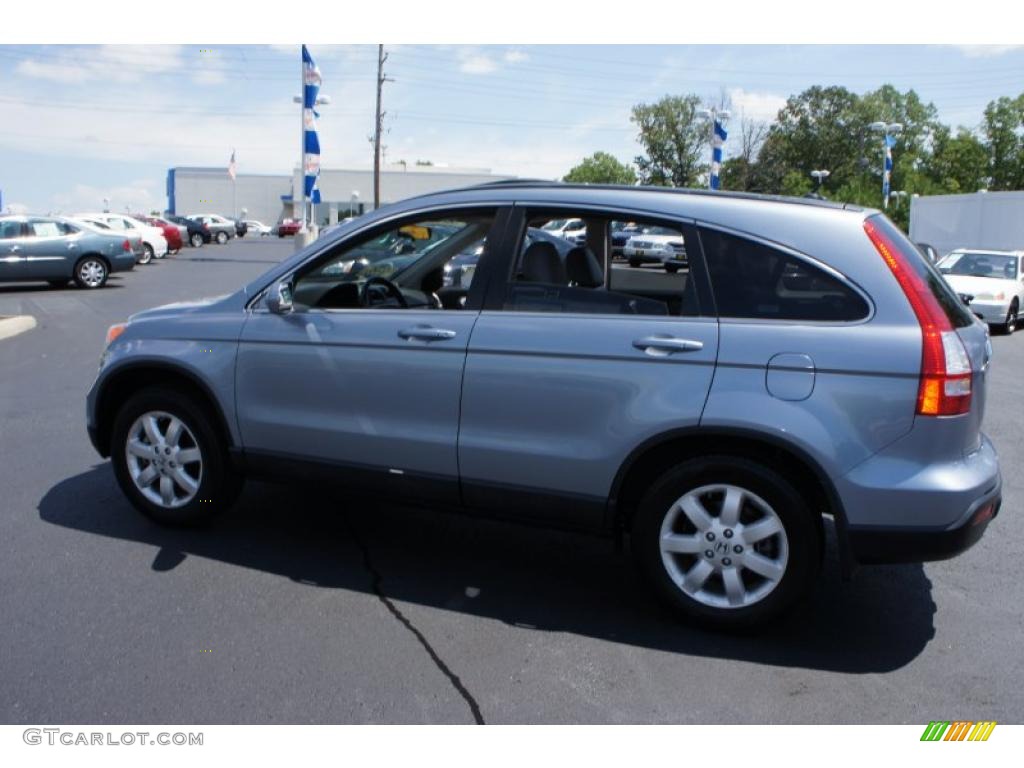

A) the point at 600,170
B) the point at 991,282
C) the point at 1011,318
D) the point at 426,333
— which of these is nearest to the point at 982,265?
the point at 991,282

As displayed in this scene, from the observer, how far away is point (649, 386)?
396 centimetres

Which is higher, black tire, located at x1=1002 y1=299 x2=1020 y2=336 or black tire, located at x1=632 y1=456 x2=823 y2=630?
black tire, located at x1=632 y1=456 x2=823 y2=630

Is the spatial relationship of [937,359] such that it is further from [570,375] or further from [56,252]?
[56,252]

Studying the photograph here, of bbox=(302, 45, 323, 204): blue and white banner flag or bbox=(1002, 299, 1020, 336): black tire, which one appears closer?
bbox=(1002, 299, 1020, 336): black tire

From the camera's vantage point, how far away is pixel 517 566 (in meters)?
4.82

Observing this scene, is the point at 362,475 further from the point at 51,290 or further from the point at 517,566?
the point at 51,290

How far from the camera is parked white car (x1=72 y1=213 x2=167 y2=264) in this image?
31594mm

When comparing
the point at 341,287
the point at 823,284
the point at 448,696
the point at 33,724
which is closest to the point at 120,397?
the point at 341,287

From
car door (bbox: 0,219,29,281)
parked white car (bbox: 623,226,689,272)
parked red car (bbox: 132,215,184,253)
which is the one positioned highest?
parked white car (bbox: 623,226,689,272)

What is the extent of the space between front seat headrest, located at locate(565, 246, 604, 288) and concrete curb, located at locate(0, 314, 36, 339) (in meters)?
10.9

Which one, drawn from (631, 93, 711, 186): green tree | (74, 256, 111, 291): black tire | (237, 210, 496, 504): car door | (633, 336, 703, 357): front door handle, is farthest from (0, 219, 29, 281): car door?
(631, 93, 711, 186): green tree

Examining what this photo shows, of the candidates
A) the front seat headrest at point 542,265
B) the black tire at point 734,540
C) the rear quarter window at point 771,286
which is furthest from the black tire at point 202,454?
the rear quarter window at point 771,286

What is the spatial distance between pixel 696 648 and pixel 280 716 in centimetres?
167
